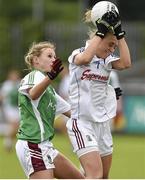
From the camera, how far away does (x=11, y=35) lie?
1302 inches

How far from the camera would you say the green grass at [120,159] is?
15500 mm

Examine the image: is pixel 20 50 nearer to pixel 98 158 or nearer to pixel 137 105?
pixel 137 105

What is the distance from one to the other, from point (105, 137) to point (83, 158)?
1.30ft

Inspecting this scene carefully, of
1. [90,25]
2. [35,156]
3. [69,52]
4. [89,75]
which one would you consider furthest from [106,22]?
[69,52]

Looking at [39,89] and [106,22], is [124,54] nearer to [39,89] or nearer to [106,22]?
[106,22]

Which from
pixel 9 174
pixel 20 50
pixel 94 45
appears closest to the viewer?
pixel 94 45

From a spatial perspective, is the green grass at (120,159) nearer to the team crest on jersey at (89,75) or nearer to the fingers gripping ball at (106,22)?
the team crest on jersey at (89,75)

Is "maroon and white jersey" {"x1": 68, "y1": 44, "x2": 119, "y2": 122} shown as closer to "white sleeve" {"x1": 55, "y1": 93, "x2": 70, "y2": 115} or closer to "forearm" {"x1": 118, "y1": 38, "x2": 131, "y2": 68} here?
"forearm" {"x1": 118, "y1": 38, "x2": 131, "y2": 68}

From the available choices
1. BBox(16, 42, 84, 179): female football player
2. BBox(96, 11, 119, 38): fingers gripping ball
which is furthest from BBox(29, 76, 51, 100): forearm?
BBox(96, 11, 119, 38): fingers gripping ball

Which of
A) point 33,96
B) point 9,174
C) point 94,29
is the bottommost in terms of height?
point 9,174

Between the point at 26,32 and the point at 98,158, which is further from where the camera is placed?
the point at 26,32

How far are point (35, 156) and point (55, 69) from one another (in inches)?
37.2

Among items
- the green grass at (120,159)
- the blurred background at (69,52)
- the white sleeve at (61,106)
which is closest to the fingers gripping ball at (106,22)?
the white sleeve at (61,106)

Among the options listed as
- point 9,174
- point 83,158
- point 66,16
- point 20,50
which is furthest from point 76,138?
point 66,16
